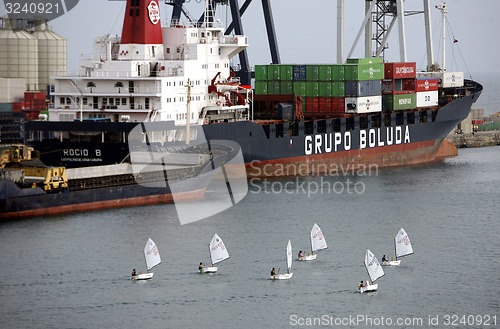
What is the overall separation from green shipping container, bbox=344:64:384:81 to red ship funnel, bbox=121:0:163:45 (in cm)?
1126

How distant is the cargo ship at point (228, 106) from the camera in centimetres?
5203

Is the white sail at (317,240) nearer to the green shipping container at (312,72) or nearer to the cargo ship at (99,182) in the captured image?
the cargo ship at (99,182)

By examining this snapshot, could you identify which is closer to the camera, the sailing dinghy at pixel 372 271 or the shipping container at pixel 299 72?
the sailing dinghy at pixel 372 271

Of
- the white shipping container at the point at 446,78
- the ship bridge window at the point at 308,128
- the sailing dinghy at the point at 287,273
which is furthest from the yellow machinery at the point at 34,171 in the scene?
the white shipping container at the point at 446,78

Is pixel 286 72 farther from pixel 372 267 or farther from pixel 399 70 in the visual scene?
pixel 372 267

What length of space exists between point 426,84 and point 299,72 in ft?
28.8

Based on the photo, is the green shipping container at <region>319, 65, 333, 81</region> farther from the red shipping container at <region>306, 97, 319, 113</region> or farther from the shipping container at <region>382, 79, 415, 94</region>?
the shipping container at <region>382, 79, 415, 94</region>

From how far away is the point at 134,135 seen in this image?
5084 centimetres

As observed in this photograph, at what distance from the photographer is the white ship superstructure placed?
53125mm

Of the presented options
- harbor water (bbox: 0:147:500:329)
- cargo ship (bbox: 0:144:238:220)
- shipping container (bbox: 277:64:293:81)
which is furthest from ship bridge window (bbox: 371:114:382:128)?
cargo ship (bbox: 0:144:238:220)

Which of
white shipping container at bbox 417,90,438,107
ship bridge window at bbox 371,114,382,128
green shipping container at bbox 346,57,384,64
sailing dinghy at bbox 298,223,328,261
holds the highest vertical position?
green shipping container at bbox 346,57,384,64

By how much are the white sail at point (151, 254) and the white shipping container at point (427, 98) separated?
3293 centimetres

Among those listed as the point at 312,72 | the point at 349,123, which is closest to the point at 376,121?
the point at 349,123

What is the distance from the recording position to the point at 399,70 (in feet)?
215
